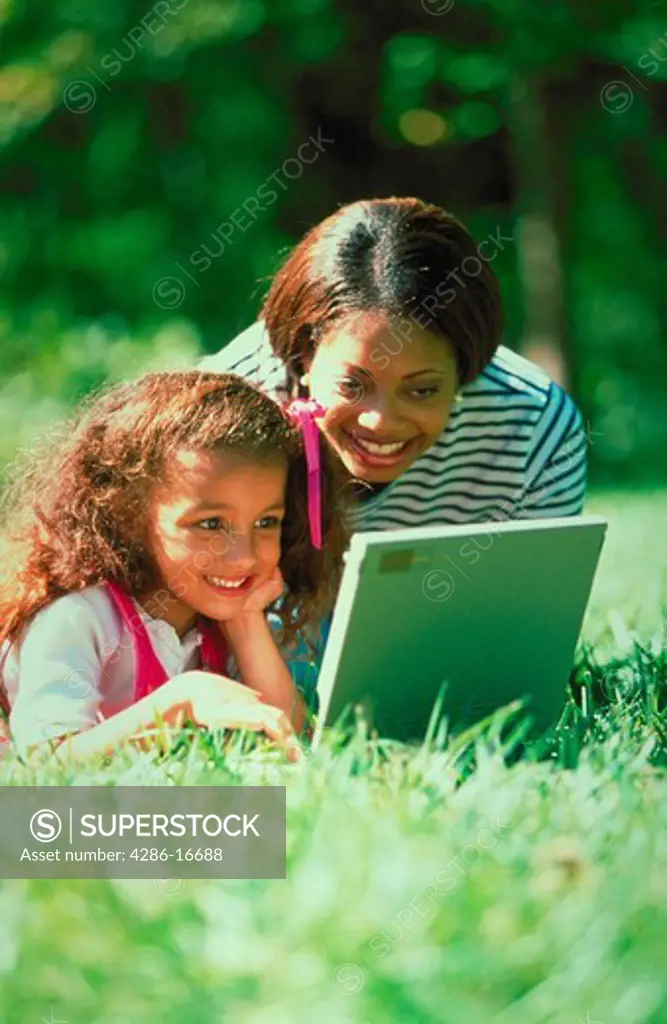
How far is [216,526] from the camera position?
98.2 inches

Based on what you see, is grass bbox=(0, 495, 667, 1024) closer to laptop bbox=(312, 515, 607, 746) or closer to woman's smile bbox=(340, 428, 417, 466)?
laptop bbox=(312, 515, 607, 746)

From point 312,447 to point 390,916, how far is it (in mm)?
1172

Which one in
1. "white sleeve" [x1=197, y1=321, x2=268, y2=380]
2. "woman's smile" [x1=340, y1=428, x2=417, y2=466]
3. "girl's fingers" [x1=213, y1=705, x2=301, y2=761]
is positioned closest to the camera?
"girl's fingers" [x1=213, y1=705, x2=301, y2=761]

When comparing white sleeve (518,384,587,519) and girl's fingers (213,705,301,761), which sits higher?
white sleeve (518,384,587,519)

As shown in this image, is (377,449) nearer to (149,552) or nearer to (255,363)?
(255,363)

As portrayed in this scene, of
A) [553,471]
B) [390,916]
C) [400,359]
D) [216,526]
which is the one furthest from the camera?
[553,471]

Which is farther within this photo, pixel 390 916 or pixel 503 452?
pixel 503 452

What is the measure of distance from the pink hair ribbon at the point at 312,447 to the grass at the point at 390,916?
0.72 m

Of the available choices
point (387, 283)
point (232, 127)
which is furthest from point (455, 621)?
point (232, 127)

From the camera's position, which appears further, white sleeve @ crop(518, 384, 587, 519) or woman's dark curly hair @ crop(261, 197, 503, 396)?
white sleeve @ crop(518, 384, 587, 519)

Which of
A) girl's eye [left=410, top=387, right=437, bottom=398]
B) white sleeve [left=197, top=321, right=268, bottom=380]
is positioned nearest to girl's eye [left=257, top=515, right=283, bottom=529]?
girl's eye [left=410, top=387, right=437, bottom=398]

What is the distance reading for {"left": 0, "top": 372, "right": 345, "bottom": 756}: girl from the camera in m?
2.46

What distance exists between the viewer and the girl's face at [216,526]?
2484 millimetres

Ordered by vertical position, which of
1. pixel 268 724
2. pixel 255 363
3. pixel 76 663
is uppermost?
pixel 255 363
